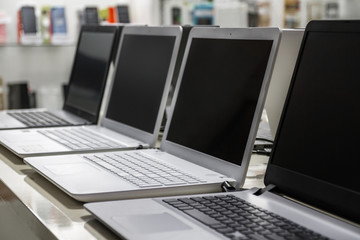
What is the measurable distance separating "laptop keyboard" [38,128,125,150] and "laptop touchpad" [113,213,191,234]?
60 centimetres

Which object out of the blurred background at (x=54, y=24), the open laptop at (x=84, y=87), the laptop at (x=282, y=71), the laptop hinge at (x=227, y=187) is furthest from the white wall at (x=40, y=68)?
the laptop hinge at (x=227, y=187)

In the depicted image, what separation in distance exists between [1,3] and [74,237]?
114 inches

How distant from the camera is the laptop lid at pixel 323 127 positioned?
923 millimetres

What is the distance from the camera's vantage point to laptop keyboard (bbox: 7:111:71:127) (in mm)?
1890

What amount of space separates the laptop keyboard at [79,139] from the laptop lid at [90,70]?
6.5 inches

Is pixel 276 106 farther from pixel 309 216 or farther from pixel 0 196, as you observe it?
pixel 0 196

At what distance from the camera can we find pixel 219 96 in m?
1.28

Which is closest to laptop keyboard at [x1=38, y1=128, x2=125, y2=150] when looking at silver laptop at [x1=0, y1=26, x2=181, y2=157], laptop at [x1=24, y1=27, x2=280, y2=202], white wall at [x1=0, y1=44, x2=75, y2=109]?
silver laptop at [x1=0, y1=26, x2=181, y2=157]

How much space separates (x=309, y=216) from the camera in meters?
0.93

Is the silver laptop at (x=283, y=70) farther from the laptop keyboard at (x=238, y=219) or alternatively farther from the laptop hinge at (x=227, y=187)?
the laptop keyboard at (x=238, y=219)

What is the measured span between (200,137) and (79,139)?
44 centimetres

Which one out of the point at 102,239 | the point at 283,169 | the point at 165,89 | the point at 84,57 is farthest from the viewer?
the point at 84,57

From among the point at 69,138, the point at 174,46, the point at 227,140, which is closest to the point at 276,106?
the point at 227,140

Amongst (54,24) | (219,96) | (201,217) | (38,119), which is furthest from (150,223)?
(54,24)
